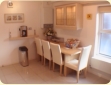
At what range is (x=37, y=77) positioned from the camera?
11.3 ft

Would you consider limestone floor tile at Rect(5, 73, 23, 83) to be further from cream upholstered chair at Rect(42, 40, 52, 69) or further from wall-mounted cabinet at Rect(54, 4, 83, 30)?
wall-mounted cabinet at Rect(54, 4, 83, 30)

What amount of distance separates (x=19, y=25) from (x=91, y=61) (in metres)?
2.61

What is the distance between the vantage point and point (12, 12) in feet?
13.6

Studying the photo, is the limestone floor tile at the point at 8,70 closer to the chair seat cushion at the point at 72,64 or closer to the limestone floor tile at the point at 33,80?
the limestone floor tile at the point at 33,80

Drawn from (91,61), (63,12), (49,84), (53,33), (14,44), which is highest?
(63,12)

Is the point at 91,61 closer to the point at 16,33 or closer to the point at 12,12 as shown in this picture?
the point at 16,33

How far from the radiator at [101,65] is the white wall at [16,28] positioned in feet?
7.34

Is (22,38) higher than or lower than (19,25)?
lower

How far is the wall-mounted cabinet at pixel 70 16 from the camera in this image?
3.61 metres

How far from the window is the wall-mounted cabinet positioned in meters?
0.58

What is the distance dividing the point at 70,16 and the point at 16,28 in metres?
1.86

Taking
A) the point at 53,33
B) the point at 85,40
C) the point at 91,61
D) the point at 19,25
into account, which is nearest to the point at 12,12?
the point at 19,25

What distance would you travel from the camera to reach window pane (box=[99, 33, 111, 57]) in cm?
342

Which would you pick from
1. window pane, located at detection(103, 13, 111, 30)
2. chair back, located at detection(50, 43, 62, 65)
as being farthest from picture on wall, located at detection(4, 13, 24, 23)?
window pane, located at detection(103, 13, 111, 30)
